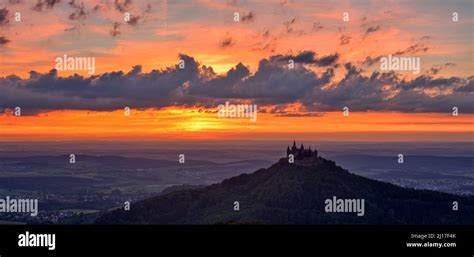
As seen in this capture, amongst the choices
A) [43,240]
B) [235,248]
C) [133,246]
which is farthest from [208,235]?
[43,240]

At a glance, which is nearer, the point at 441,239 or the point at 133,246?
the point at 133,246

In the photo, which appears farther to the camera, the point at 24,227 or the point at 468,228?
the point at 468,228

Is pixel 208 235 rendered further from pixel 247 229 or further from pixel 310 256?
pixel 310 256

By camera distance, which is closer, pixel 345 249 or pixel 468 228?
pixel 345 249

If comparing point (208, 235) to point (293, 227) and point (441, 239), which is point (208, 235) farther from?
point (441, 239)

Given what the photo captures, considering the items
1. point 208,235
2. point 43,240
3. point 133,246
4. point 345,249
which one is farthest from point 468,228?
point 43,240

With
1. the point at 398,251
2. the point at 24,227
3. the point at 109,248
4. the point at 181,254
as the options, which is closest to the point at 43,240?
the point at 24,227

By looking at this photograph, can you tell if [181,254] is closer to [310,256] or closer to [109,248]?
[109,248]
